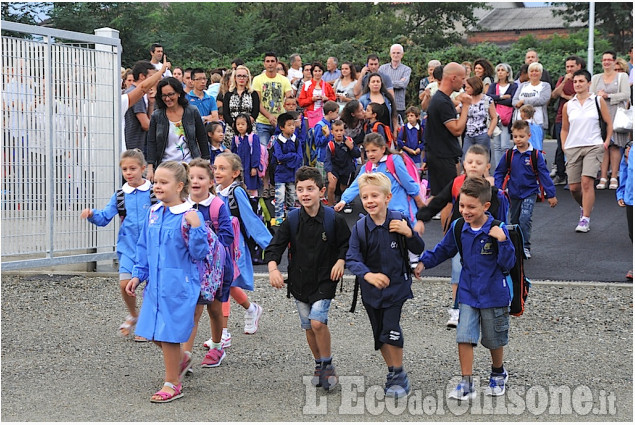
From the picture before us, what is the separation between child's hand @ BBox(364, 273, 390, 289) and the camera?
5.66m

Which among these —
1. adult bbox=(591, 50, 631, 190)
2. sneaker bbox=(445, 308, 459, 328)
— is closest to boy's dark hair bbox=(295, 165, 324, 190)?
sneaker bbox=(445, 308, 459, 328)

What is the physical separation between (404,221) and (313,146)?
8409mm

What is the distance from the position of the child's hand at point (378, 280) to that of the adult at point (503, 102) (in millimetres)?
9397

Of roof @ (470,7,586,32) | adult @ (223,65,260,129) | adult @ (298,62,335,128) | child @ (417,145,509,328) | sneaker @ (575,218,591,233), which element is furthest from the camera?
roof @ (470,7,586,32)

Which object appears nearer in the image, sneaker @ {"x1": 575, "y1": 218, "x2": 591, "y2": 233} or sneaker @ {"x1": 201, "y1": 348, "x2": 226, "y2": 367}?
sneaker @ {"x1": 201, "y1": 348, "x2": 226, "y2": 367}

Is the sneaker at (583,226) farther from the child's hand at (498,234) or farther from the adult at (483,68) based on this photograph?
the child's hand at (498,234)

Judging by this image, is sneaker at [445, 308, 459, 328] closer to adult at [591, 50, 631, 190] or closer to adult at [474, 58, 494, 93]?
adult at [474, 58, 494, 93]

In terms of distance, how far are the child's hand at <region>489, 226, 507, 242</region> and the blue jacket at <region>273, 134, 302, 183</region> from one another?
24.7ft

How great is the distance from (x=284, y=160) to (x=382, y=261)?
7381mm

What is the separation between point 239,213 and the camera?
703 centimetres

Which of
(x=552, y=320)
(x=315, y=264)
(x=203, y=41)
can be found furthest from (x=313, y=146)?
(x=203, y=41)

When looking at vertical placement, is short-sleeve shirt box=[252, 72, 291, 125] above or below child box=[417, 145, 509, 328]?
above

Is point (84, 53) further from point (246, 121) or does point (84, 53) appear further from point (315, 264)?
point (315, 264)

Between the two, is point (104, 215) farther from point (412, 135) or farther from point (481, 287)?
point (412, 135)
